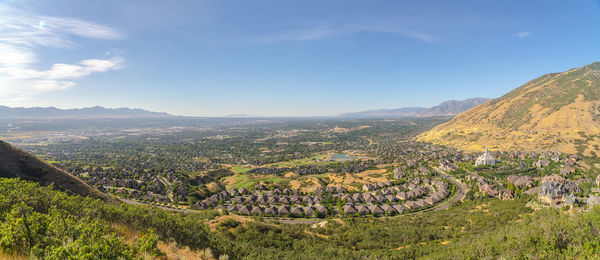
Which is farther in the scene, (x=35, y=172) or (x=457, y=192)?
(x=457, y=192)

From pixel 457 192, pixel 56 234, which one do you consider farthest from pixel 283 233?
pixel 457 192

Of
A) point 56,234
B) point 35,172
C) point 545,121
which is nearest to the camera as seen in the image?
point 56,234

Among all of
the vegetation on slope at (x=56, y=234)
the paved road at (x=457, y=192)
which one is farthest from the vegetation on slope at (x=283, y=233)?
the paved road at (x=457, y=192)

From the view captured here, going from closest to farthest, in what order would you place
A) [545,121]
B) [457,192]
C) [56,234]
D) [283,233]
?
[56,234] < [283,233] < [457,192] < [545,121]

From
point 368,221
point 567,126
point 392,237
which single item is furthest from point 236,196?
point 567,126

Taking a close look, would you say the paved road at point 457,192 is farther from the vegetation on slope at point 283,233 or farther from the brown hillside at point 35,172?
the brown hillside at point 35,172

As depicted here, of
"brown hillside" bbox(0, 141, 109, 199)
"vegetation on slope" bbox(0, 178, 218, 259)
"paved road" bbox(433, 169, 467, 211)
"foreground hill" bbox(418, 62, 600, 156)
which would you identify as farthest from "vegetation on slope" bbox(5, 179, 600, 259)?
"foreground hill" bbox(418, 62, 600, 156)

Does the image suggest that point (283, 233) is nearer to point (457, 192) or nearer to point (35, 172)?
point (35, 172)

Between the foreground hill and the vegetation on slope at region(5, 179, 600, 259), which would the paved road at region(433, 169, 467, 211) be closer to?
the vegetation on slope at region(5, 179, 600, 259)
